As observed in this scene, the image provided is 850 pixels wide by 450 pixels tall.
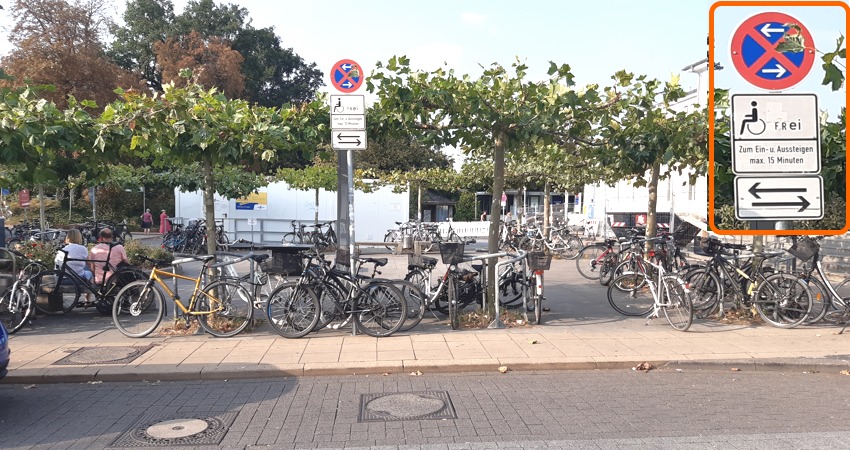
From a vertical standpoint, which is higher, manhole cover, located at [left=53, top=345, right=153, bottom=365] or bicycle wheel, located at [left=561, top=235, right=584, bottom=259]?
bicycle wheel, located at [left=561, top=235, right=584, bottom=259]

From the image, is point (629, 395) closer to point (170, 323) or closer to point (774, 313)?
point (774, 313)

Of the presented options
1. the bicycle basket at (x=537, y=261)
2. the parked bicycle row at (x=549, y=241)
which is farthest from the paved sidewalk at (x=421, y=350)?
the parked bicycle row at (x=549, y=241)

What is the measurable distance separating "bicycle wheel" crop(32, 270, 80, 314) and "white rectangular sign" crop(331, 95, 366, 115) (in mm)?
4592

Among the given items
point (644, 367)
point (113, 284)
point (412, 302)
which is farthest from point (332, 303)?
point (644, 367)

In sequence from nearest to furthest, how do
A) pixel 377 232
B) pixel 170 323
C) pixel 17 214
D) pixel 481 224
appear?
1. pixel 170 323
2. pixel 377 232
3. pixel 481 224
4. pixel 17 214

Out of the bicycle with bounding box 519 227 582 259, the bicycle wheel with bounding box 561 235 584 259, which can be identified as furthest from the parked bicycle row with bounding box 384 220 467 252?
the bicycle wheel with bounding box 561 235 584 259

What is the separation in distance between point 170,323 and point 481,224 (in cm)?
2304

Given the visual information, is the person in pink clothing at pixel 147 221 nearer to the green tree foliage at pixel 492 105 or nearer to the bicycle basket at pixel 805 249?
the green tree foliage at pixel 492 105

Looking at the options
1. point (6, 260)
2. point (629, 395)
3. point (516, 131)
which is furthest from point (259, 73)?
point (629, 395)

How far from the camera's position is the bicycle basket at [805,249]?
8.51 metres

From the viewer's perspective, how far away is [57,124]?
790cm

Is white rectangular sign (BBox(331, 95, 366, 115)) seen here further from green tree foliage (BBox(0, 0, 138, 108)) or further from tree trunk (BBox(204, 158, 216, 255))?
green tree foliage (BBox(0, 0, 138, 108))

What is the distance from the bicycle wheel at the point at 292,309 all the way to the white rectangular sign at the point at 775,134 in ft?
16.2

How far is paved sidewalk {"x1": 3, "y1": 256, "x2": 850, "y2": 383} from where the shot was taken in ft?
21.9
